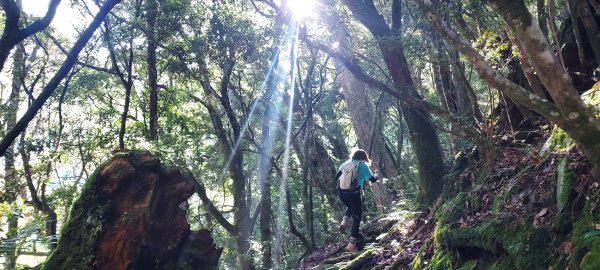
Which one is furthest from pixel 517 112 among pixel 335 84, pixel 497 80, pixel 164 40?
pixel 335 84

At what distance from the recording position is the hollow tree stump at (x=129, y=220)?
666 cm

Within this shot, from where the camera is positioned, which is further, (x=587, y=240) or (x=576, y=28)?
Result: (x=576, y=28)

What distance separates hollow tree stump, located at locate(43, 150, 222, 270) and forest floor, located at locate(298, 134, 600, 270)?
3205 millimetres

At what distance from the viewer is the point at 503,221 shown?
5.68 meters

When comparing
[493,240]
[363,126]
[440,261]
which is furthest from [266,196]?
[493,240]

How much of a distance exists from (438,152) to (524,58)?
3.87 metres

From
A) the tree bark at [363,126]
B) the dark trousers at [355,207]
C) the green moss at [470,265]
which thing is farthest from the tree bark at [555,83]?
the tree bark at [363,126]

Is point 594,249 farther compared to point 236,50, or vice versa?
point 236,50

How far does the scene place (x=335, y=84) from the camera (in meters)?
22.5

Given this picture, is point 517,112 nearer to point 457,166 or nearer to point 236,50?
point 457,166

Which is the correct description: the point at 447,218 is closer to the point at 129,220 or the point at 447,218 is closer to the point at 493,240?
the point at 493,240

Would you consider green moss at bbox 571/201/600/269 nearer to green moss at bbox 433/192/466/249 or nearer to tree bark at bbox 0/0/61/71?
green moss at bbox 433/192/466/249

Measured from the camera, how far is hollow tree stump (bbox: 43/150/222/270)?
6660 millimetres

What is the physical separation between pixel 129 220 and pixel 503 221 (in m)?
4.95
